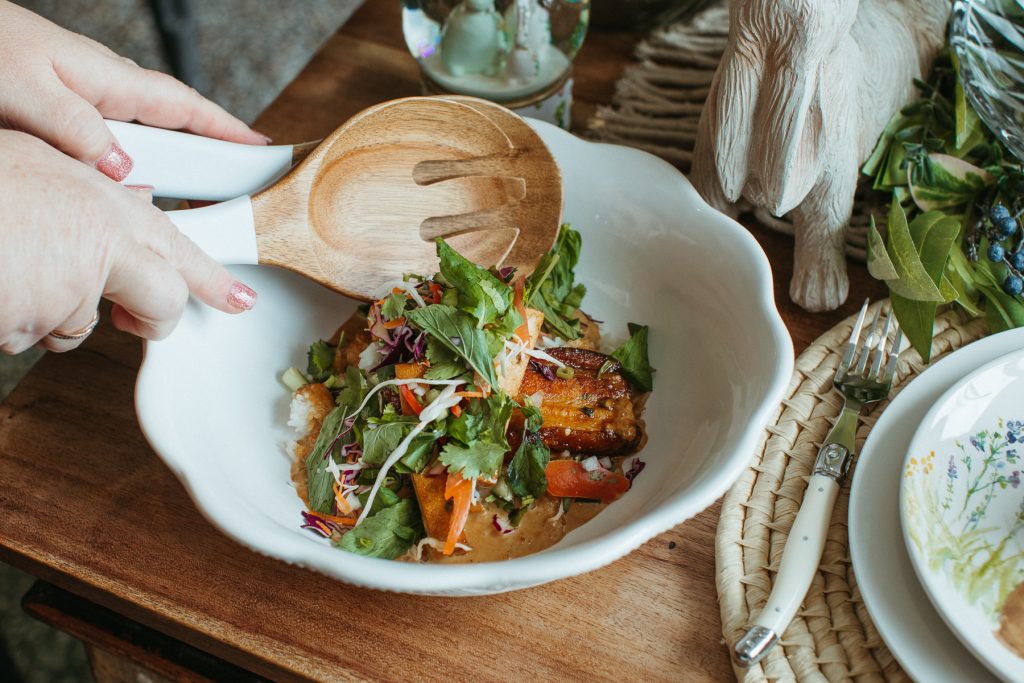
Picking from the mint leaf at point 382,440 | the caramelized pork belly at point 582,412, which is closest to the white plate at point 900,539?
the caramelized pork belly at point 582,412

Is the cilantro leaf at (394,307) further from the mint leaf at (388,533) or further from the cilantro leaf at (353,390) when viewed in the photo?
the mint leaf at (388,533)

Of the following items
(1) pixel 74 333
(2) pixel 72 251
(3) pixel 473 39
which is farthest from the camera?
(3) pixel 473 39

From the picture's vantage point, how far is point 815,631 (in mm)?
886

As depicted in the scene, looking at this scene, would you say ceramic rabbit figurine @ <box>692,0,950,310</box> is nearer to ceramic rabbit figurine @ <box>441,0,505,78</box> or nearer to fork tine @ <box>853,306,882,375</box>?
fork tine @ <box>853,306,882,375</box>

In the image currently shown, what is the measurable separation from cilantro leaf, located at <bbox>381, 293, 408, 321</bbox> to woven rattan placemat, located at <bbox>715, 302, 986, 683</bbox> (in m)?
0.43

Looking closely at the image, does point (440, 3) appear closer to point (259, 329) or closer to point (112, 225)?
point (259, 329)

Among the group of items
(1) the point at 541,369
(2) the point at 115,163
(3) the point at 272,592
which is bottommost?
(3) the point at 272,592

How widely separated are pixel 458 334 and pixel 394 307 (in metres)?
0.10

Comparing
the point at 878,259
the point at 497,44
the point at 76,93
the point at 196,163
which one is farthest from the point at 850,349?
the point at 76,93

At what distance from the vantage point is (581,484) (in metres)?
1.00

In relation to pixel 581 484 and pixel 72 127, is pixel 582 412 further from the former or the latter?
pixel 72 127

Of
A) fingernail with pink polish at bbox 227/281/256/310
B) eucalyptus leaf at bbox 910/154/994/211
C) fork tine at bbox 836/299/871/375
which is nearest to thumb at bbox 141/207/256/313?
fingernail with pink polish at bbox 227/281/256/310

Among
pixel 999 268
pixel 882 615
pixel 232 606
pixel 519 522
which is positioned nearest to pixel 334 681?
pixel 232 606

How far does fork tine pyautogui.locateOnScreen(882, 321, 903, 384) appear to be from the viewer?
1.05 meters
